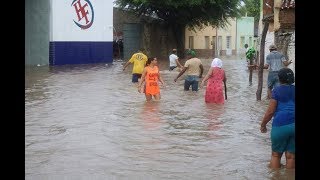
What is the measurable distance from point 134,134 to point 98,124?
1448 mm

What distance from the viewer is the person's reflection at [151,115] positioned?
11.6 metres

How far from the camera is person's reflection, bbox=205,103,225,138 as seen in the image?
11250 millimetres

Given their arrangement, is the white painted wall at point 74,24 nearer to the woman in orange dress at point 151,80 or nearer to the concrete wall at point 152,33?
the concrete wall at point 152,33

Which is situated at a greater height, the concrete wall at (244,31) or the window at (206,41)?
the concrete wall at (244,31)

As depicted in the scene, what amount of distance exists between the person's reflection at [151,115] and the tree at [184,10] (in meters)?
24.7

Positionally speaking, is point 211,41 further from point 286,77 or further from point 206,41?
point 286,77

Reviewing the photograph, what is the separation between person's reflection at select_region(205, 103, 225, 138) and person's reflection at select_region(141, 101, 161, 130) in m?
1.07

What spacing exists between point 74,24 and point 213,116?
19.3 m

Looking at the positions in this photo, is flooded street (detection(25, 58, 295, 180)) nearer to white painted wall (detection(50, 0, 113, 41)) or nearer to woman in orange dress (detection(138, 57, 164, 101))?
woman in orange dress (detection(138, 57, 164, 101))

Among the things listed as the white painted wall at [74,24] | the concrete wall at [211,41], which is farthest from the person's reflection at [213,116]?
the concrete wall at [211,41]

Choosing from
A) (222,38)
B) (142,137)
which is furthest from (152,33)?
(142,137)
